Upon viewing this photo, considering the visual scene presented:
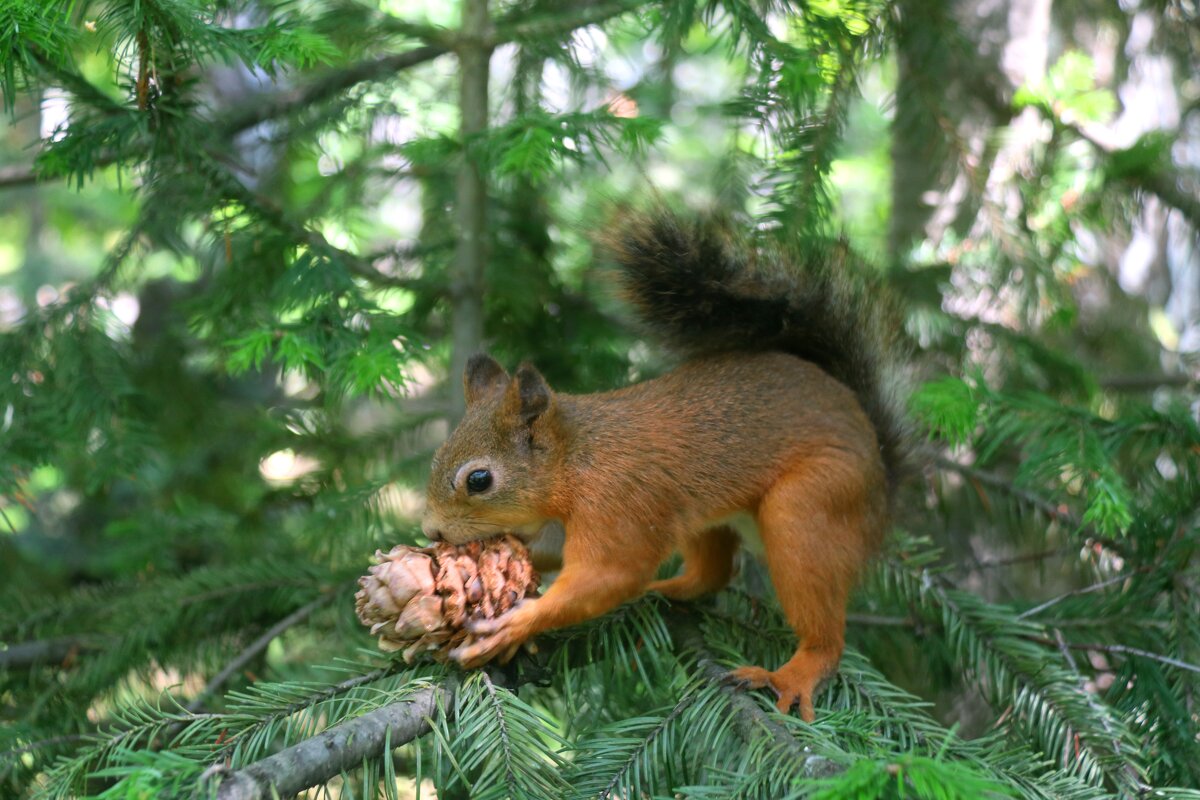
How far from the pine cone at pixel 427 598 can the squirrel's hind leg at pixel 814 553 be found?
50 centimetres

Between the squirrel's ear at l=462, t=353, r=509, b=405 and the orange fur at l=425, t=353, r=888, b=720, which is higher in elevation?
the squirrel's ear at l=462, t=353, r=509, b=405

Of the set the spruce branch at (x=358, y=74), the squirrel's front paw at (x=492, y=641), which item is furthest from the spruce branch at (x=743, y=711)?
the spruce branch at (x=358, y=74)

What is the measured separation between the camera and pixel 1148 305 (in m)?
3.02

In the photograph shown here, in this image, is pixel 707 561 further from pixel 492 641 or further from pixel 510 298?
pixel 510 298

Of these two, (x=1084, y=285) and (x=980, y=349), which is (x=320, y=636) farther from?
(x=1084, y=285)

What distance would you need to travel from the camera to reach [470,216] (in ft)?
7.02

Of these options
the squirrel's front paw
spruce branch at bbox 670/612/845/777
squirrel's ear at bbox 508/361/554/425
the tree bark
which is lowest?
spruce branch at bbox 670/612/845/777

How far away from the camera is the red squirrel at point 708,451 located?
1584 mm

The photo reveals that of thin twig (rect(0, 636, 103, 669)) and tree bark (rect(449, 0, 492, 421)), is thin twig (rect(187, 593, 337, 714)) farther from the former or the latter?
tree bark (rect(449, 0, 492, 421))

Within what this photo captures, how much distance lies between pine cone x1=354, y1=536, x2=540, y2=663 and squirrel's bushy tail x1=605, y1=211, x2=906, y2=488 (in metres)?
0.71

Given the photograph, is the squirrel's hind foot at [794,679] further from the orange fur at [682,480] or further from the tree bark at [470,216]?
the tree bark at [470,216]

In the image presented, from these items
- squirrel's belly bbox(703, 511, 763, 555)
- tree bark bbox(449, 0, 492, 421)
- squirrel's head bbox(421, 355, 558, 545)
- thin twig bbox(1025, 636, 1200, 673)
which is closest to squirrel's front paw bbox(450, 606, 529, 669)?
squirrel's head bbox(421, 355, 558, 545)

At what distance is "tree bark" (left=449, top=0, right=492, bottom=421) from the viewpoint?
2051 millimetres

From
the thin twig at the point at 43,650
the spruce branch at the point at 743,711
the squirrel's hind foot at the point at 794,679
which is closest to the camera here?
the spruce branch at the point at 743,711
